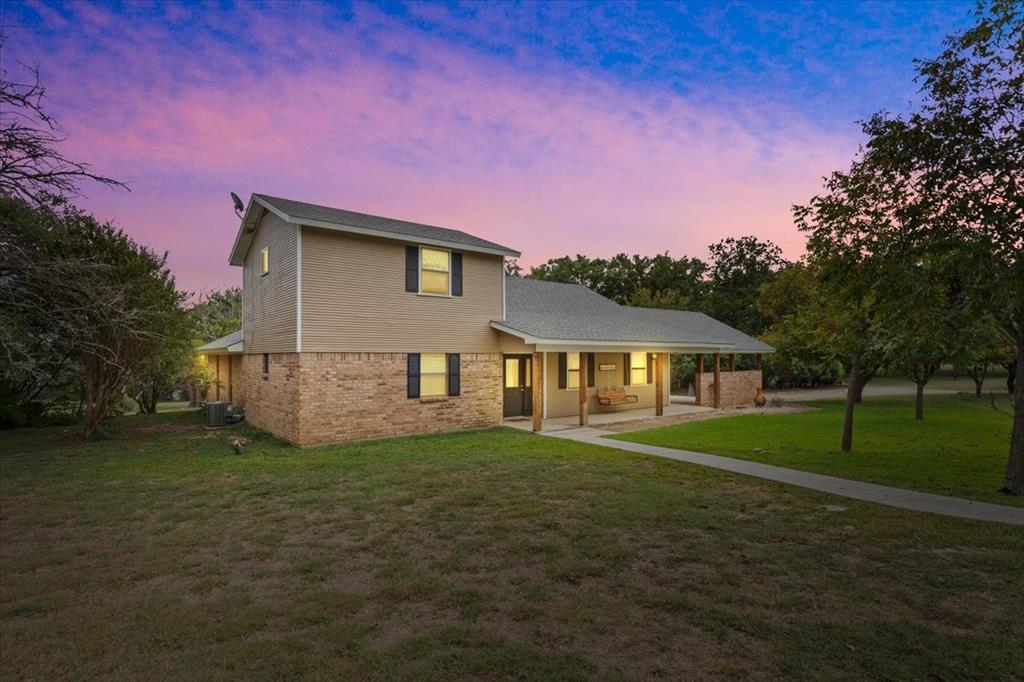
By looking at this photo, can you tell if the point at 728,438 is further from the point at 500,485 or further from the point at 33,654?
the point at 33,654

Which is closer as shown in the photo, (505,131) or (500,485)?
(500,485)

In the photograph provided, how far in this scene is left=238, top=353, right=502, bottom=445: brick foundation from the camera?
42.1 feet

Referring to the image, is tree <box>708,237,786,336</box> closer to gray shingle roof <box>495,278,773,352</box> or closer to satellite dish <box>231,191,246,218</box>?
gray shingle roof <box>495,278,773,352</box>

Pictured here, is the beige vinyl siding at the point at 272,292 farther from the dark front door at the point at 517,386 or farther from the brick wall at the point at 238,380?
the dark front door at the point at 517,386

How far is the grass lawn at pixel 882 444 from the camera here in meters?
9.37

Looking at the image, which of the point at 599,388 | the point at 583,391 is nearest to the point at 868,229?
the point at 583,391

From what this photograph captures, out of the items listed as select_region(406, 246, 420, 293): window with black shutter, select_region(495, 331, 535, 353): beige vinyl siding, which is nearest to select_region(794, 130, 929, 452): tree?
select_region(495, 331, 535, 353): beige vinyl siding

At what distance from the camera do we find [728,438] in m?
14.6

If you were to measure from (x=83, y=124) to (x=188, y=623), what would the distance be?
44.3 ft

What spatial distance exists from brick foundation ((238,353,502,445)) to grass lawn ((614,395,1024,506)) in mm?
4659

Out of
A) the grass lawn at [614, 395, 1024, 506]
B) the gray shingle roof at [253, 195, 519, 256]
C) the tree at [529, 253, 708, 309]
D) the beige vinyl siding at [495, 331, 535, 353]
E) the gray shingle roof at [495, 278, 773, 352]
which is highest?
the tree at [529, 253, 708, 309]

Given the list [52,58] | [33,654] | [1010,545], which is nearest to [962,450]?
[1010,545]

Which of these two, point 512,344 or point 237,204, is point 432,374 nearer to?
point 512,344

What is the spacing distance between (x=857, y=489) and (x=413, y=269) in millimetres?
11543
